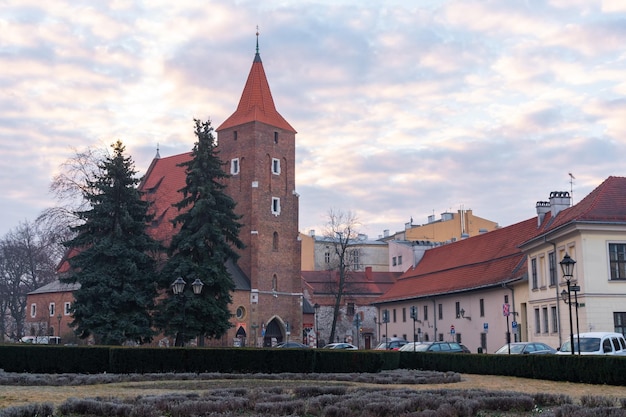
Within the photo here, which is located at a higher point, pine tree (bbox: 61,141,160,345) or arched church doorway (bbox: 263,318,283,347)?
pine tree (bbox: 61,141,160,345)

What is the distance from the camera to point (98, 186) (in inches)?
1693

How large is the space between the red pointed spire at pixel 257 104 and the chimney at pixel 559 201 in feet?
111

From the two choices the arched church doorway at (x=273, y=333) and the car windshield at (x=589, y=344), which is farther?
the arched church doorway at (x=273, y=333)

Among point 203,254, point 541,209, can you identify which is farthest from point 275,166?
point 541,209

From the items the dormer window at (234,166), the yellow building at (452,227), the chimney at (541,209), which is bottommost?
the chimney at (541,209)

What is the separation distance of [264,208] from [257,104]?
35.0 ft

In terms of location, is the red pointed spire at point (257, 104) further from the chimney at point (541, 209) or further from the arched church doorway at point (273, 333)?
the chimney at point (541, 209)

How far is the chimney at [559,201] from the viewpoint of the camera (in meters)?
47.6

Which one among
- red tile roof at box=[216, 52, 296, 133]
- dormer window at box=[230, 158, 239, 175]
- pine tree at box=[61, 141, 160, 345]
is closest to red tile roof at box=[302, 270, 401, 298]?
dormer window at box=[230, 158, 239, 175]

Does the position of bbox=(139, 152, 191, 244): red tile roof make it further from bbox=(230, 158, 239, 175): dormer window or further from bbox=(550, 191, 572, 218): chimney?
bbox=(550, 191, 572, 218): chimney

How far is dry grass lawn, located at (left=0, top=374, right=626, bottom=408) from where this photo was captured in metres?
17.9

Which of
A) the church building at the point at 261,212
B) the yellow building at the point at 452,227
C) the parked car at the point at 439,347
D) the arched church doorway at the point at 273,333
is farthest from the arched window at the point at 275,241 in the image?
the parked car at the point at 439,347

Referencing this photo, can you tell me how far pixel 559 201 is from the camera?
156ft

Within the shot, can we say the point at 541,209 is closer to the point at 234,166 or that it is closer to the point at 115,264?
the point at 115,264
